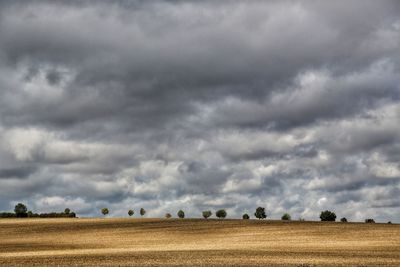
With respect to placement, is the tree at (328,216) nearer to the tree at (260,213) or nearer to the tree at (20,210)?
the tree at (260,213)

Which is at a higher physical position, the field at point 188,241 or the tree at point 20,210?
the tree at point 20,210

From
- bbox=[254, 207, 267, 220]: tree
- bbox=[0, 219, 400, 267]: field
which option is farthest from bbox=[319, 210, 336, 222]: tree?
bbox=[0, 219, 400, 267]: field

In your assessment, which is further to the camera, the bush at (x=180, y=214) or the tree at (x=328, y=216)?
the bush at (x=180, y=214)

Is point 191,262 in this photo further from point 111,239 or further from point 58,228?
point 58,228

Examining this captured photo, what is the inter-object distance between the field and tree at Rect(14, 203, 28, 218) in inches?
1136

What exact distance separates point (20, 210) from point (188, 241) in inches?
2689

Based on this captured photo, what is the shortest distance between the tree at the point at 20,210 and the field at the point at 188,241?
2886 centimetres

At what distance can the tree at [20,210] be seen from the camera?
116 meters

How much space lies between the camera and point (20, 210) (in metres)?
118

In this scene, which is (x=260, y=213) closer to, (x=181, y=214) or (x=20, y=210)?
(x=181, y=214)

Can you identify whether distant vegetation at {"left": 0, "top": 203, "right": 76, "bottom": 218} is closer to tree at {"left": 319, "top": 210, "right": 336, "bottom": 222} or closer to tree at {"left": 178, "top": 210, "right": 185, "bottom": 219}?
tree at {"left": 178, "top": 210, "right": 185, "bottom": 219}

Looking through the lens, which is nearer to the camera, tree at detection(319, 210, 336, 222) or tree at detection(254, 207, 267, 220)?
tree at detection(319, 210, 336, 222)

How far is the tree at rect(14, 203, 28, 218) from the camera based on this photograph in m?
116

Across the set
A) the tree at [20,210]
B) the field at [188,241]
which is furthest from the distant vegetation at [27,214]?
the field at [188,241]
